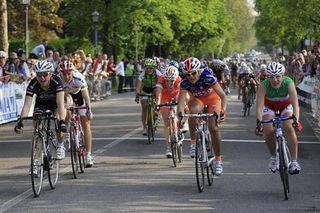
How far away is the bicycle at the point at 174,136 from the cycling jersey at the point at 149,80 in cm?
238

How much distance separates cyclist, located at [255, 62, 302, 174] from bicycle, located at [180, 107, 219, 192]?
2.49 feet

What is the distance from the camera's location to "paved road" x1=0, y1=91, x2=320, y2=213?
978cm

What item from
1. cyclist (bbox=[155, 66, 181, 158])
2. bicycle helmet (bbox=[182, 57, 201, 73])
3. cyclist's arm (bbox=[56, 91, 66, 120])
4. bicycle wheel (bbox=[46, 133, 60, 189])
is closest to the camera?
bicycle wheel (bbox=[46, 133, 60, 189])

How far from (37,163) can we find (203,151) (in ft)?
7.20

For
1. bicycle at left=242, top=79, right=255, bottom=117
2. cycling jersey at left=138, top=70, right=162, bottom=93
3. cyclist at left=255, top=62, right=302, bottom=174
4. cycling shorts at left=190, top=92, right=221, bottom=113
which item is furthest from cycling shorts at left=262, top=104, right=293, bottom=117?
bicycle at left=242, top=79, right=255, bottom=117

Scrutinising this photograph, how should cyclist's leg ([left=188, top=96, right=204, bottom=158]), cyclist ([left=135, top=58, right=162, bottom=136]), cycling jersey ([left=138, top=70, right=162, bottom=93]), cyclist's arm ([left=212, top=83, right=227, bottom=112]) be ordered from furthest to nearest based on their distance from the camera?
cycling jersey ([left=138, top=70, right=162, bottom=93]) < cyclist ([left=135, top=58, right=162, bottom=136]) < cyclist's leg ([left=188, top=96, right=204, bottom=158]) < cyclist's arm ([left=212, top=83, right=227, bottom=112])

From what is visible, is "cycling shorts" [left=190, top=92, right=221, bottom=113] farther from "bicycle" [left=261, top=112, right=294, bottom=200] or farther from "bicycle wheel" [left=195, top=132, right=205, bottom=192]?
"bicycle" [left=261, top=112, right=294, bottom=200]

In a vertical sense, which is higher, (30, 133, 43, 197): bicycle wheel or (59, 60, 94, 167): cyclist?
(59, 60, 94, 167): cyclist

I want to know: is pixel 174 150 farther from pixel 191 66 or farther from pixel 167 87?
pixel 191 66

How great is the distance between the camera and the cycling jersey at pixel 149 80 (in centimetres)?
1728

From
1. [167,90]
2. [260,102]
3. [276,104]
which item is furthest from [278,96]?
[167,90]

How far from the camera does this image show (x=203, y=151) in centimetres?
1105

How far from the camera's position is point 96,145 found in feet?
55.3

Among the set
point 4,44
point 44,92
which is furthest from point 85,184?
point 4,44
